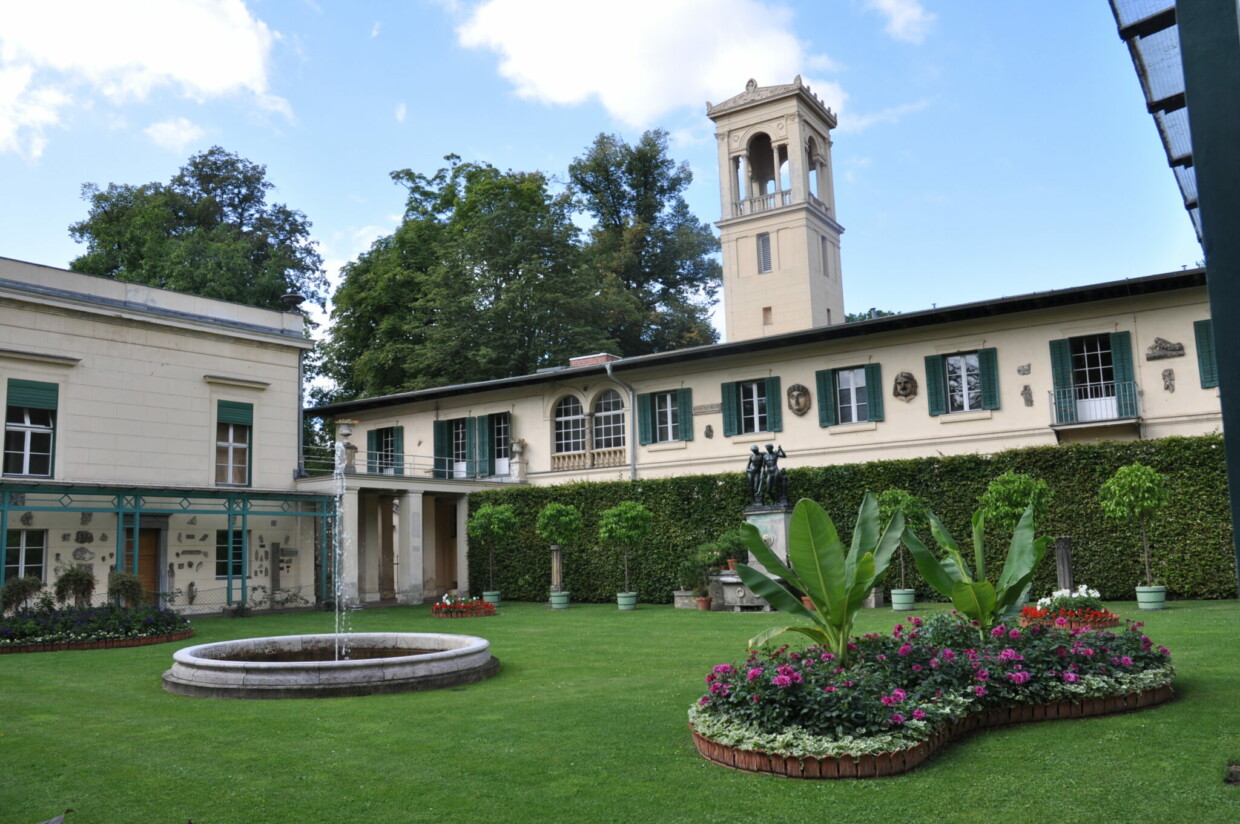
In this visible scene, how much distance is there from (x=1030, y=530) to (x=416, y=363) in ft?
101

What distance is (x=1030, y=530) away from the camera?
9133 millimetres

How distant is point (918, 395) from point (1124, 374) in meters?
4.51

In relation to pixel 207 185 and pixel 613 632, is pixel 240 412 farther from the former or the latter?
pixel 207 185

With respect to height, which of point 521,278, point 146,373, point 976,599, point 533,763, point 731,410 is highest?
point 521,278

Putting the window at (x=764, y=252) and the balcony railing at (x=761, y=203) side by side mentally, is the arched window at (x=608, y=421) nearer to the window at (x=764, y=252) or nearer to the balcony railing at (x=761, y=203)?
the window at (x=764, y=252)

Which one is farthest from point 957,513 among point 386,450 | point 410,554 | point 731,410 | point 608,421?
point 386,450

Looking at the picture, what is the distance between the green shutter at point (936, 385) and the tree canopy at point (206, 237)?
966 inches

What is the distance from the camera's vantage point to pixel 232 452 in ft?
82.8

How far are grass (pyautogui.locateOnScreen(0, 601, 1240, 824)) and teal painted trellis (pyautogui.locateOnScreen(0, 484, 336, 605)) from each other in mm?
10714

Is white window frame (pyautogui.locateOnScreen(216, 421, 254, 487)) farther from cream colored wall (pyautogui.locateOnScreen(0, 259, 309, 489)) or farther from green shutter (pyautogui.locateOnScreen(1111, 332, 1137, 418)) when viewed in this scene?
green shutter (pyautogui.locateOnScreen(1111, 332, 1137, 418))

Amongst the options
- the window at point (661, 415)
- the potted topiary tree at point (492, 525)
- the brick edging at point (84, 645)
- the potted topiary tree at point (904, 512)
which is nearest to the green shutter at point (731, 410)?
the window at point (661, 415)

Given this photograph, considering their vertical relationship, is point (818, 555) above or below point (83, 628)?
above

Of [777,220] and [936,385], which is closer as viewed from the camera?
[936,385]

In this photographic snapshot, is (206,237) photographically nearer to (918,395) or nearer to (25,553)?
(25,553)
